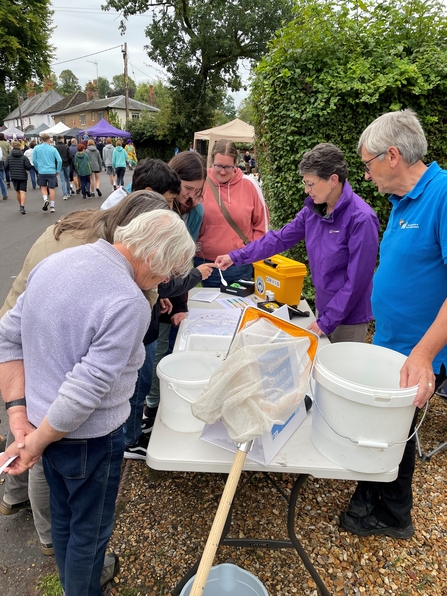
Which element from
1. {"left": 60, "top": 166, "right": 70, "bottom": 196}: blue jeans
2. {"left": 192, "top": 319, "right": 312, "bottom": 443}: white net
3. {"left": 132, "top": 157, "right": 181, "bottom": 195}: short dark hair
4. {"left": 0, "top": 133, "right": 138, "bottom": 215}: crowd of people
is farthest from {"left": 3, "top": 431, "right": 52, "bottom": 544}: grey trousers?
{"left": 60, "top": 166, "right": 70, "bottom": 196}: blue jeans

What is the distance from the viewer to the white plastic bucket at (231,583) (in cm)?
161

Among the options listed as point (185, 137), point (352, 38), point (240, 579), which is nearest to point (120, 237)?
point (240, 579)

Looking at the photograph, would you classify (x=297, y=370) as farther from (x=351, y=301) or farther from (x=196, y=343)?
(x=351, y=301)

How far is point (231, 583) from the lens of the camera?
1634mm

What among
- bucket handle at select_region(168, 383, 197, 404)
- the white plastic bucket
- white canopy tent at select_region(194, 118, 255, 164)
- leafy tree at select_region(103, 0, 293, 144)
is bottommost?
the white plastic bucket

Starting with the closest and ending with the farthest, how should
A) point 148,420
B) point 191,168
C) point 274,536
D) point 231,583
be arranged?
point 231,583 → point 274,536 → point 191,168 → point 148,420

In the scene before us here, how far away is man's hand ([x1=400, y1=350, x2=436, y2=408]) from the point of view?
131cm

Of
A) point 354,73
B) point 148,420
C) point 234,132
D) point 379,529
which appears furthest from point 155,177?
point 234,132

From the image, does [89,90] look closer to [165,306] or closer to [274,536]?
[165,306]

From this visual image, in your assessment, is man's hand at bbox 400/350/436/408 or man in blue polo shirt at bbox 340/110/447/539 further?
man in blue polo shirt at bbox 340/110/447/539

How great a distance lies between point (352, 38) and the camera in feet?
12.9

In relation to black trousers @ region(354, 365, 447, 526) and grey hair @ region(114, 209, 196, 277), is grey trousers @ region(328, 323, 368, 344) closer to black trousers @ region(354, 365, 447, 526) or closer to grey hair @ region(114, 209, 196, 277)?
black trousers @ region(354, 365, 447, 526)

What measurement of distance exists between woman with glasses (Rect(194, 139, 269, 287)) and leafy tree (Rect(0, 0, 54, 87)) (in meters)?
22.6

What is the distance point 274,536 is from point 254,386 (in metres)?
1.29
